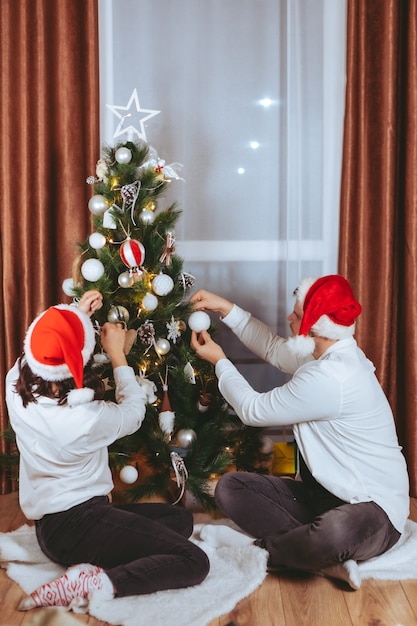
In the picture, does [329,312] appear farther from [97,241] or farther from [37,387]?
[37,387]

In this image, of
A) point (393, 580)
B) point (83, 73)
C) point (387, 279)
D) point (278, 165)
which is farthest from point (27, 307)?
point (393, 580)

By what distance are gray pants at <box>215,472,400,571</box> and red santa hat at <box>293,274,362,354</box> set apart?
0.51 meters

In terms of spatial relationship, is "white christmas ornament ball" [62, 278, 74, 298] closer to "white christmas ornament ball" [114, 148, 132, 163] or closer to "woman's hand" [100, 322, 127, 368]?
"woman's hand" [100, 322, 127, 368]

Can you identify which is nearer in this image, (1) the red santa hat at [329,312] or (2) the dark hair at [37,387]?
(2) the dark hair at [37,387]

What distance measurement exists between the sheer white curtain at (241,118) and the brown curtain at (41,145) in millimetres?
195

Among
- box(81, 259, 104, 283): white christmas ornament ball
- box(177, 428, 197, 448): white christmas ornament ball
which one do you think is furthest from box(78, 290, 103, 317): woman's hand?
box(177, 428, 197, 448): white christmas ornament ball

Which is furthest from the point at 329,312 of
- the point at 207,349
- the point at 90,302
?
the point at 90,302

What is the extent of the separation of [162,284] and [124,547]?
2.85ft

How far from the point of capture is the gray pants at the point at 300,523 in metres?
2.28

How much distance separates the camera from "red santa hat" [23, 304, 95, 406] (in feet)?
7.00

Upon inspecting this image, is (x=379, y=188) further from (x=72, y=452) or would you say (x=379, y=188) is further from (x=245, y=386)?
(x=72, y=452)

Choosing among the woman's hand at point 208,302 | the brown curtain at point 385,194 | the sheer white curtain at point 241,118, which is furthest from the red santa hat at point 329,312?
the sheer white curtain at point 241,118

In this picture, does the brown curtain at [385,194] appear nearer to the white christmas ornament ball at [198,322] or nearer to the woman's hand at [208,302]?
the woman's hand at [208,302]

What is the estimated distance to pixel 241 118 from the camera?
339cm
